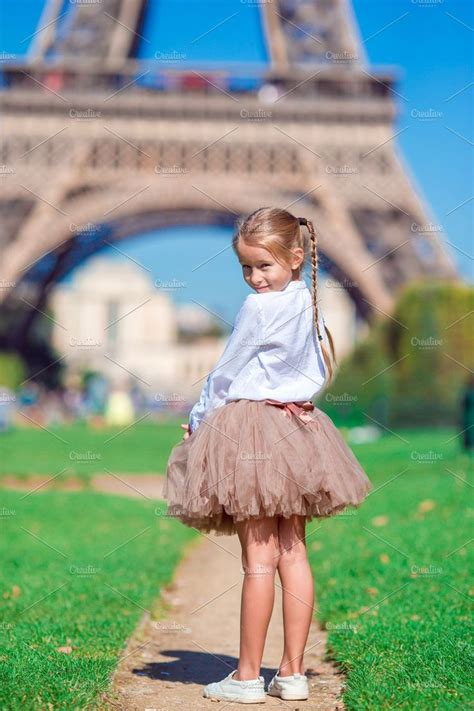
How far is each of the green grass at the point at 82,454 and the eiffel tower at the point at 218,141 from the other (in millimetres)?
5973

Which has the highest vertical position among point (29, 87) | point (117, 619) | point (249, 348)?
point (29, 87)

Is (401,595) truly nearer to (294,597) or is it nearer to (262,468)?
(294,597)

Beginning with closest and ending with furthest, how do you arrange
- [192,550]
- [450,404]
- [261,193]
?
1. [192,550]
2. [450,404]
3. [261,193]

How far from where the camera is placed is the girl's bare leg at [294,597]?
3.39 meters

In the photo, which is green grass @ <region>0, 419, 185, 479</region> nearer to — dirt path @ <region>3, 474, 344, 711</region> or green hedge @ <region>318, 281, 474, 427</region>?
green hedge @ <region>318, 281, 474, 427</region>

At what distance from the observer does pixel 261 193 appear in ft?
88.3

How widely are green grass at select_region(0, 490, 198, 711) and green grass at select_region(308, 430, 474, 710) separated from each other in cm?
81

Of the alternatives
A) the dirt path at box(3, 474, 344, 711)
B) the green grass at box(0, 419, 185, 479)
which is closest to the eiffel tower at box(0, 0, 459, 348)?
the green grass at box(0, 419, 185, 479)

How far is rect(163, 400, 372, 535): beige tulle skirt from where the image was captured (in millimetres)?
3316

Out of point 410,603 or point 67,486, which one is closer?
point 410,603

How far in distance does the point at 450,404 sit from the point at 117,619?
721 inches

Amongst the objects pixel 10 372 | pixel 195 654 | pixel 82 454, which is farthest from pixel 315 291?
pixel 10 372

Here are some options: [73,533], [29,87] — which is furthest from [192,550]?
[29,87]

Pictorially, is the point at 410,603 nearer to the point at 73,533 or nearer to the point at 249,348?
the point at 249,348
